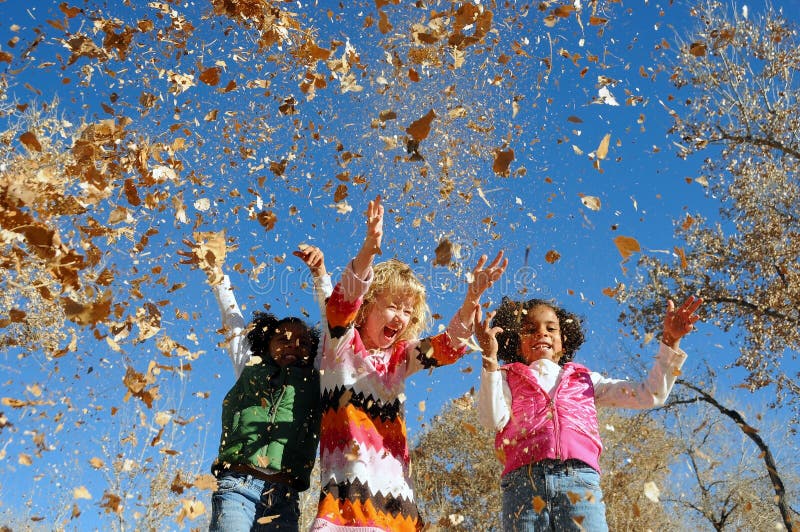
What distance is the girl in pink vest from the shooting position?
10.6ft

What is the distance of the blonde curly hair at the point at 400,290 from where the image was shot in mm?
3686

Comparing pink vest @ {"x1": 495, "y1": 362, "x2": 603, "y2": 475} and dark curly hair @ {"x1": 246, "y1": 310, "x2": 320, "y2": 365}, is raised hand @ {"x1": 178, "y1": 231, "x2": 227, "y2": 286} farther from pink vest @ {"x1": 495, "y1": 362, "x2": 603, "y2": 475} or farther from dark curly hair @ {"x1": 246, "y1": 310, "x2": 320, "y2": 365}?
pink vest @ {"x1": 495, "y1": 362, "x2": 603, "y2": 475}

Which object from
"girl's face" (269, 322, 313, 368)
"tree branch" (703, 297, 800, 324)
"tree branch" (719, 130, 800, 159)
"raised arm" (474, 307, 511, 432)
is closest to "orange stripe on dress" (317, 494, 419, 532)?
"raised arm" (474, 307, 511, 432)

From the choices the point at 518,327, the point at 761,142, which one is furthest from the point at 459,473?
the point at 518,327

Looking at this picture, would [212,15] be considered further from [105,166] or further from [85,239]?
[85,239]

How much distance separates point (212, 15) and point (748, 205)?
11724mm

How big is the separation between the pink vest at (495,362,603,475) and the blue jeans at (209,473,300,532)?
4.14ft

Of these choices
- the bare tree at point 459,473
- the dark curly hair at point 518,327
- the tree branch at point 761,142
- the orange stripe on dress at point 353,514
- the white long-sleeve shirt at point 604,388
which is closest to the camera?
the orange stripe on dress at point 353,514

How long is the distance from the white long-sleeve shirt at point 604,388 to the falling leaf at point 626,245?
1.95 feet

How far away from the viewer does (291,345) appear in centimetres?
376

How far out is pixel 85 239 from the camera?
3.89 m

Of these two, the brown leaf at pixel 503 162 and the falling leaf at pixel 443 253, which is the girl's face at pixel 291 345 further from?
the brown leaf at pixel 503 162

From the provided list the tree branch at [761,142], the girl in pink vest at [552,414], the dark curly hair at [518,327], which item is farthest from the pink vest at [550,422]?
the tree branch at [761,142]

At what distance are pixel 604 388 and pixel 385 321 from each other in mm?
1476
